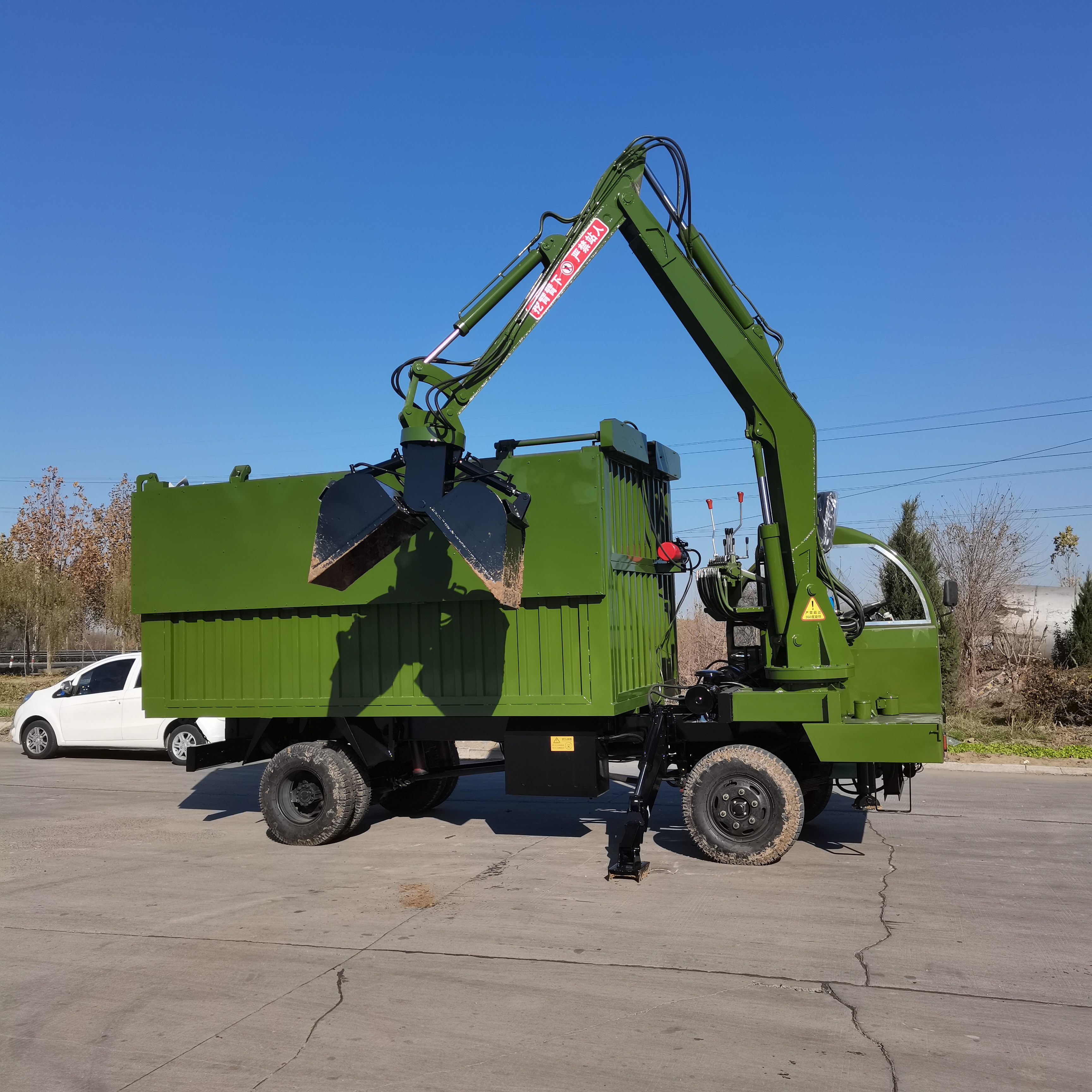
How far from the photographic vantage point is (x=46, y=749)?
52.4ft

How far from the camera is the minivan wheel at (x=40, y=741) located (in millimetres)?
15969

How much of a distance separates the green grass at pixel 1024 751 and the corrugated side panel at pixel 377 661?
7.65 meters

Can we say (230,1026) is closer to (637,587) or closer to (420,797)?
(637,587)

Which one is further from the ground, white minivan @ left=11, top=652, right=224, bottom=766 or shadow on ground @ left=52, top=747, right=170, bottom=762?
white minivan @ left=11, top=652, right=224, bottom=766

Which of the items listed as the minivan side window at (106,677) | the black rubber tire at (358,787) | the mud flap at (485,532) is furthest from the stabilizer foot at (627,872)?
the minivan side window at (106,677)

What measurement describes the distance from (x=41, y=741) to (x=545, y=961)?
→ 13337 mm

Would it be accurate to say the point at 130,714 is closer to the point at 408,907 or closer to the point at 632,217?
the point at 408,907

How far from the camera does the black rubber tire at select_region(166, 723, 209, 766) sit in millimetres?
15008

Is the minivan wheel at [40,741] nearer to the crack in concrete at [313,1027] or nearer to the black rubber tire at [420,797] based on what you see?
the black rubber tire at [420,797]

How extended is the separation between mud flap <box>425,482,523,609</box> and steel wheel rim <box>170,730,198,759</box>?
364 inches

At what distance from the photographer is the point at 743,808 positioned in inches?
303

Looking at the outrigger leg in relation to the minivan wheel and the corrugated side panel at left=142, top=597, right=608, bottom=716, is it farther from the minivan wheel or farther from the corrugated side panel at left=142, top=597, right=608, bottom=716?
the minivan wheel

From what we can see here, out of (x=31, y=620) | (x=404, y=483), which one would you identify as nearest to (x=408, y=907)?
(x=404, y=483)

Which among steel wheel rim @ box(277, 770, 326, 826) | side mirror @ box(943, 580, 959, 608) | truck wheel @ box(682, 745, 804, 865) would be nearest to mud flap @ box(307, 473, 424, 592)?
steel wheel rim @ box(277, 770, 326, 826)
